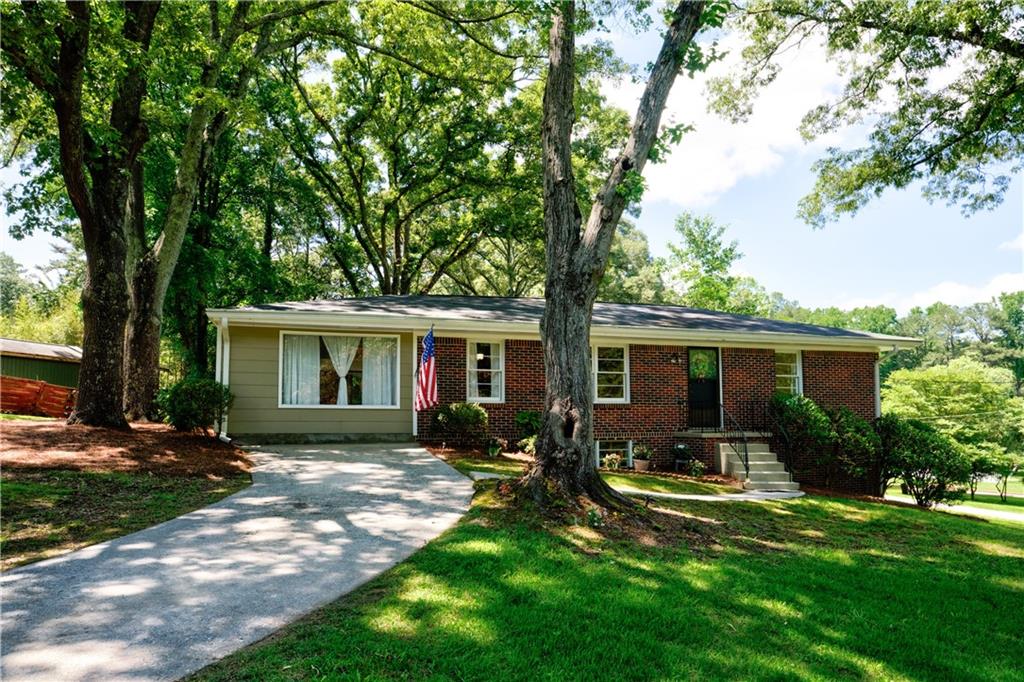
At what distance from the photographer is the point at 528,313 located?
564 inches

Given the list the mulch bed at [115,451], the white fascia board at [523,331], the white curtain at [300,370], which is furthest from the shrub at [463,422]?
the mulch bed at [115,451]

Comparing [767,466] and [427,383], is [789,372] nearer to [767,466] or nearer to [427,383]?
[767,466]

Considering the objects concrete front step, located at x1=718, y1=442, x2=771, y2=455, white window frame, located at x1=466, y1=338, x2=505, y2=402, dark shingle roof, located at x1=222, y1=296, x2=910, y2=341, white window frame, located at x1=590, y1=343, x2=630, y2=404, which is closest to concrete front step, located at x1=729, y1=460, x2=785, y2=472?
concrete front step, located at x1=718, y1=442, x2=771, y2=455

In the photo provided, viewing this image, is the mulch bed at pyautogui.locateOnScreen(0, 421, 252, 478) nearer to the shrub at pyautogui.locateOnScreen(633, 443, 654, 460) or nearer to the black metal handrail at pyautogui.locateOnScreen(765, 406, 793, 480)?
the shrub at pyautogui.locateOnScreen(633, 443, 654, 460)

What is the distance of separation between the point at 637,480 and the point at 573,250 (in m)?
5.17

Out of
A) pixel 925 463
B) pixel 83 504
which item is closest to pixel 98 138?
→ pixel 83 504

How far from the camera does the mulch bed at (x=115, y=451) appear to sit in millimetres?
7891

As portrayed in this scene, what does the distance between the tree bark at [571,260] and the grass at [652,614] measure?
0.81 meters

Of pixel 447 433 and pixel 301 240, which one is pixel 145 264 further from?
pixel 301 240

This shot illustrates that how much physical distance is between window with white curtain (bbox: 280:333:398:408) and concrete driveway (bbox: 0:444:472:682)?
16.1 ft

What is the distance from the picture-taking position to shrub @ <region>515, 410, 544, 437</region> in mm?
12930

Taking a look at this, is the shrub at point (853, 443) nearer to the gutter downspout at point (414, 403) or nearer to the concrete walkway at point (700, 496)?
the concrete walkway at point (700, 496)

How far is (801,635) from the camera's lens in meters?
4.00

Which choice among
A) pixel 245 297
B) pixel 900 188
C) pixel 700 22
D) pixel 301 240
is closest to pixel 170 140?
pixel 245 297
